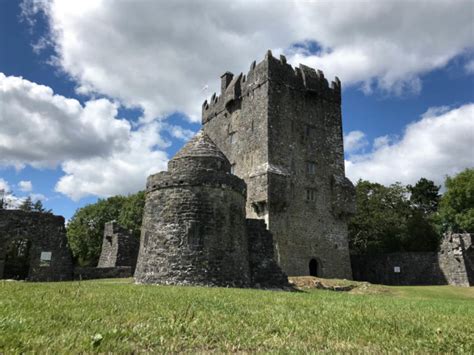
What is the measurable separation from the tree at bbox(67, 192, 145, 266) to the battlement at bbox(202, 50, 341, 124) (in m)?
18.9

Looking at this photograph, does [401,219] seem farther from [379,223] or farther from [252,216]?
[252,216]

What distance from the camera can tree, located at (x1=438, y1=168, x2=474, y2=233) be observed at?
4153cm

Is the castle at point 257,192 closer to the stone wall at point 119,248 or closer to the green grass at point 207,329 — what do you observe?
Result: the green grass at point 207,329

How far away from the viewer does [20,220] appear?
2014 centimetres

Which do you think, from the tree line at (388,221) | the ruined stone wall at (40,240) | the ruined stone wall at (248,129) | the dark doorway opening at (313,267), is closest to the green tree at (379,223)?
the tree line at (388,221)

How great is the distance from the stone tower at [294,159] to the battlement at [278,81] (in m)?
0.08

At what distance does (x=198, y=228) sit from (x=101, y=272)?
9.86 metres

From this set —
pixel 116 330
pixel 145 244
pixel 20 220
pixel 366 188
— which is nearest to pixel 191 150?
pixel 145 244

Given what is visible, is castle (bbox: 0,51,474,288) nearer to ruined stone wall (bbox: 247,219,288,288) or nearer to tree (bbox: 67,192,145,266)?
ruined stone wall (bbox: 247,219,288,288)

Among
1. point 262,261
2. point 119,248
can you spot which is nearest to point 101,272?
point 119,248

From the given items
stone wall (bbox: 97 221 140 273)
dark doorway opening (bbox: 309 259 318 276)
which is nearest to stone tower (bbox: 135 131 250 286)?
stone wall (bbox: 97 221 140 273)

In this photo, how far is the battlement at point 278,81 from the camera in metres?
30.6

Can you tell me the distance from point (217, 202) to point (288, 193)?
13.9m

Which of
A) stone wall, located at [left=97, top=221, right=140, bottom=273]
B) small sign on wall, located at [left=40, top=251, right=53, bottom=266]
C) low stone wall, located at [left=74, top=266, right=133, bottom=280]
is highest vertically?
stone wall, located at [left=97, top=221, right=140, bottom=273]
